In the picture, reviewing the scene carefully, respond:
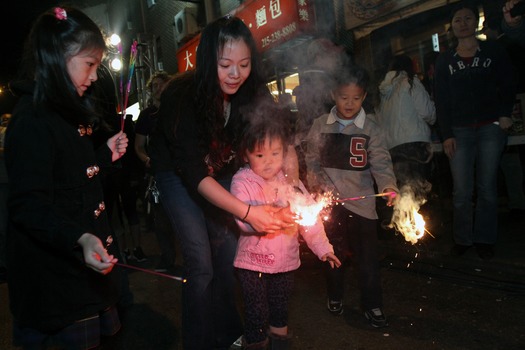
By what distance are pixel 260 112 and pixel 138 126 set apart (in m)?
3.20

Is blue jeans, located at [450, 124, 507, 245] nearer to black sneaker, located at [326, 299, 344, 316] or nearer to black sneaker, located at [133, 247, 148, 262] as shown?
black sneaker, located at [326, 299, 344, 316]

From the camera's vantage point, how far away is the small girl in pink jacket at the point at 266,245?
2846 millimetres

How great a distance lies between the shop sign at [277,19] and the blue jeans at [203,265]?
6980 millimetres

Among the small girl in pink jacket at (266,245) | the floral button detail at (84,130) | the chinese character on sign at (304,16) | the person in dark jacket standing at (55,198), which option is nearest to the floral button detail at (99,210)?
the person in dark jacket standing at (55,198)

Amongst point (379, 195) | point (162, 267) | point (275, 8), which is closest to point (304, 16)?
point (275, 8)

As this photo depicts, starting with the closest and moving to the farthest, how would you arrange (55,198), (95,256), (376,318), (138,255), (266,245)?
(95,256) < (55,198) < (266,245) < (376,318) < (138,255)

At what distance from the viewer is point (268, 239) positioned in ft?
9.50

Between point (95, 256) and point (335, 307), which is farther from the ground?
point (95, 256)

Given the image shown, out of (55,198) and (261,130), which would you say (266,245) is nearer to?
(261,130)

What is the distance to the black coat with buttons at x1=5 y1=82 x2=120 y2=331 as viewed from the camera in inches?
71.2

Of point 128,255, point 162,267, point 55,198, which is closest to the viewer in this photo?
point 55,198

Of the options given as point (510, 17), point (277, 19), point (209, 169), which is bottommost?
point (209, 169)

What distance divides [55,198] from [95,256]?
43cm

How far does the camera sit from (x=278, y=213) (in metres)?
2.53
